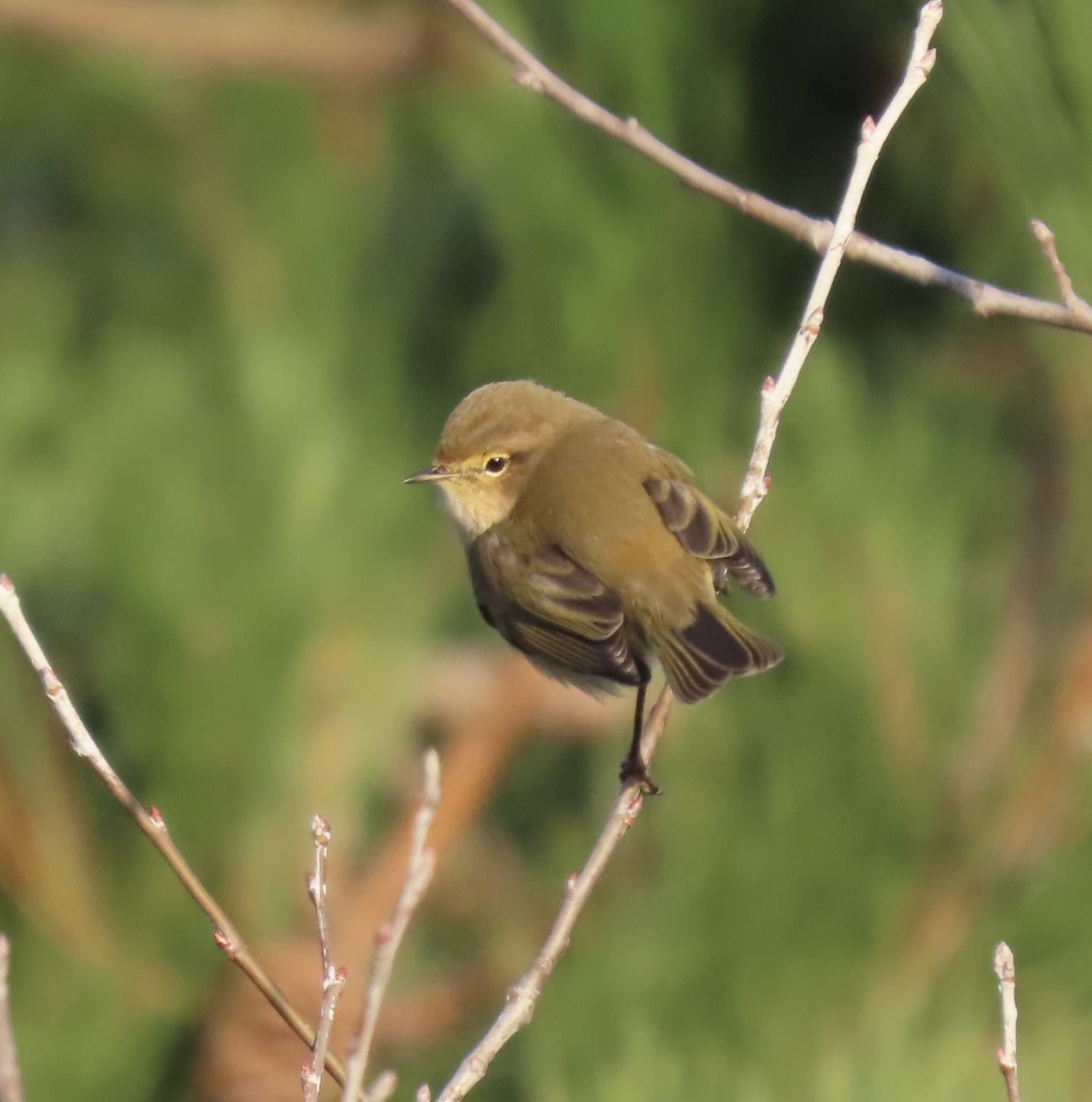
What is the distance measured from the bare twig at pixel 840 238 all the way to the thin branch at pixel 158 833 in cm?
90

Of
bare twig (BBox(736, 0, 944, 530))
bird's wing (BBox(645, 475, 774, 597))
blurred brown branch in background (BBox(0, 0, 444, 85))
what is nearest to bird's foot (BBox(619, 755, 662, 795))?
bird's wing (BBox(645, 475, 774, 597))

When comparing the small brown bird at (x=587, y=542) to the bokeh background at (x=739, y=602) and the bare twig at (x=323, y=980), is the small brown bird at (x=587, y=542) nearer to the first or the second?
the bokeh background at (x=739, y=602)

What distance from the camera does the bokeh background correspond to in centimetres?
214

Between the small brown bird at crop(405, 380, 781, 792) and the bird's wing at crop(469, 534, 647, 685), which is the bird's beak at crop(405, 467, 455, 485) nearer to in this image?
the small brown bird at crop(405, 380, 781, 792)

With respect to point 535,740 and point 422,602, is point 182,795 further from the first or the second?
point 535,740

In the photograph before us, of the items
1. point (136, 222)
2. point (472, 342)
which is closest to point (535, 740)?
point (472, 342)

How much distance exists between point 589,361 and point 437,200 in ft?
2.98

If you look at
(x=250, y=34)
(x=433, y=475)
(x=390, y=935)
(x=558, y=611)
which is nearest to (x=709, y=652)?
(x=558, y=611)

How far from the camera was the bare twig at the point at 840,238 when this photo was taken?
202 cm

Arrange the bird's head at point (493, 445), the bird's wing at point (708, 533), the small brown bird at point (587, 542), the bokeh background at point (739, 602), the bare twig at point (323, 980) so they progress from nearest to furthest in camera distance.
Result: the bare twig at point (323, 980), the bokeh background at point (739, 602), the bird's wing at point (708, 533), the small brown bird at point (587, 542), the bird's head at point (493, 445)

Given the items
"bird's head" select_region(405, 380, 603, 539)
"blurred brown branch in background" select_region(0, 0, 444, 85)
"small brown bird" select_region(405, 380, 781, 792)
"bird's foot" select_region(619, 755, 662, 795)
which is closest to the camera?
Result: "bird's foot" select_region(619, 755, 662, 795)

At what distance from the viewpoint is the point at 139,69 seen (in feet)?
11.6

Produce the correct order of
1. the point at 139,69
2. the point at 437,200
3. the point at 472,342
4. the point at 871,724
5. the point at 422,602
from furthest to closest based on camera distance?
the point at 139,69 < the point at 437,200 < the point at 472,342 < the point at 422,602 < the point at 871,724

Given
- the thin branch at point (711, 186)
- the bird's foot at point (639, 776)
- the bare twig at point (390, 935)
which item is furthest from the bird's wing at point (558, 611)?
the bare twig at point (390, 935)
